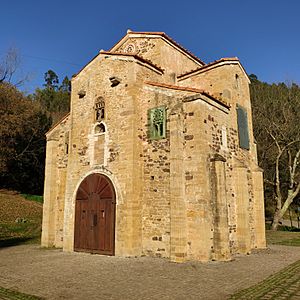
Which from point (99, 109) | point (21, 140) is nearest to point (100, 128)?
point (99, 109)

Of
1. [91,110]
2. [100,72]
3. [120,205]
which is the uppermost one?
[100,72]

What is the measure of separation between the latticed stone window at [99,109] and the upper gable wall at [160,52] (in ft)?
11.9

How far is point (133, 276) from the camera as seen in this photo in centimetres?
824

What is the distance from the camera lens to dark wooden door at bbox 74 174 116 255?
40.1 feet

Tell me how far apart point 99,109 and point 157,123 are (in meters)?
3.23

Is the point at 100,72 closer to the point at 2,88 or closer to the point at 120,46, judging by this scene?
the point at 120,46

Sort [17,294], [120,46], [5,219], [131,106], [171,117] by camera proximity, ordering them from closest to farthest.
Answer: [17,294] → [171,117] → [131,106] → [120,46] → [5,219]

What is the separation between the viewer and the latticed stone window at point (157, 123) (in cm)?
1225

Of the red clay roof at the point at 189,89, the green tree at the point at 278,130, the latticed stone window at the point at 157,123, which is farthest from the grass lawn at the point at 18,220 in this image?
the green tree at the point at 278,130

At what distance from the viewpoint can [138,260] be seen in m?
10.8

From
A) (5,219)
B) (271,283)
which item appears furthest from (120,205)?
(5,219)

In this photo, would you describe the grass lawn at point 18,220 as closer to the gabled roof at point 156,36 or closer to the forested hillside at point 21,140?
the forested hillside at point 21,140

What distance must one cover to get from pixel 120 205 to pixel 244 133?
6948mm

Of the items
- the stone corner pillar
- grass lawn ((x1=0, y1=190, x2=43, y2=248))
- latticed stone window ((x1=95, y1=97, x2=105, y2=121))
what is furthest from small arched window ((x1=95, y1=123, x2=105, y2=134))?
grass lawn ((x1=0, y1=190, x2=43, y2=248))
